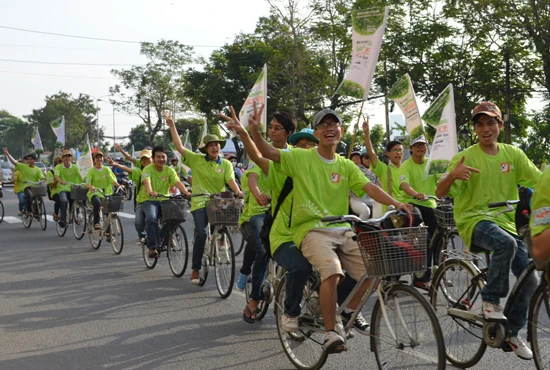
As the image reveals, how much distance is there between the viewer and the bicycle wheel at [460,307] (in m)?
4.90

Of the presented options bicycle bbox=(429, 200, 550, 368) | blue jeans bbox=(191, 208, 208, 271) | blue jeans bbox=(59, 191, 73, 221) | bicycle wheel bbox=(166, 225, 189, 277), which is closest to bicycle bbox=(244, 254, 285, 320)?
bicycle bbox=(429, 200, 550, 368)

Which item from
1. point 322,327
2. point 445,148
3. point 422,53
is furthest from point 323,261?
point 422,53

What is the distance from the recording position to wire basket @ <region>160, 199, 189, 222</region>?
9312mm

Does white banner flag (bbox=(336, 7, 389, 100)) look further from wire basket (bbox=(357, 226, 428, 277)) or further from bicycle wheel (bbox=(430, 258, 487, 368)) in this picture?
wire basket (bbox=(357, 226, 428, 277))

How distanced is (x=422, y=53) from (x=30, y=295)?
67.4 feet

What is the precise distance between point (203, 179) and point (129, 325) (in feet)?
7.63

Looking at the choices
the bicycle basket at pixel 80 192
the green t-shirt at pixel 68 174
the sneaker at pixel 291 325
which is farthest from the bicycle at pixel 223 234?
the green t-shirt at pixel 68 174

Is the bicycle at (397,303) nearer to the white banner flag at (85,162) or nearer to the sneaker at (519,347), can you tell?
the sneaker at (519,347)

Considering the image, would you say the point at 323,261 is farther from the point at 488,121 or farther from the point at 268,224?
the point at 488,121

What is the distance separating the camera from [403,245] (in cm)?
420

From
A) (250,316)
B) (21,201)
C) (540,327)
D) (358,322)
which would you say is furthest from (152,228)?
(21,201)

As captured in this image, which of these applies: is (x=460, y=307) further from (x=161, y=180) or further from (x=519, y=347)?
(x=161, y=180)

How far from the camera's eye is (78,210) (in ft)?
47.8

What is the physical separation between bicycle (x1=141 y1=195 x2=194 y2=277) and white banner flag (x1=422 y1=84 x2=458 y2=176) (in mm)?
3208
